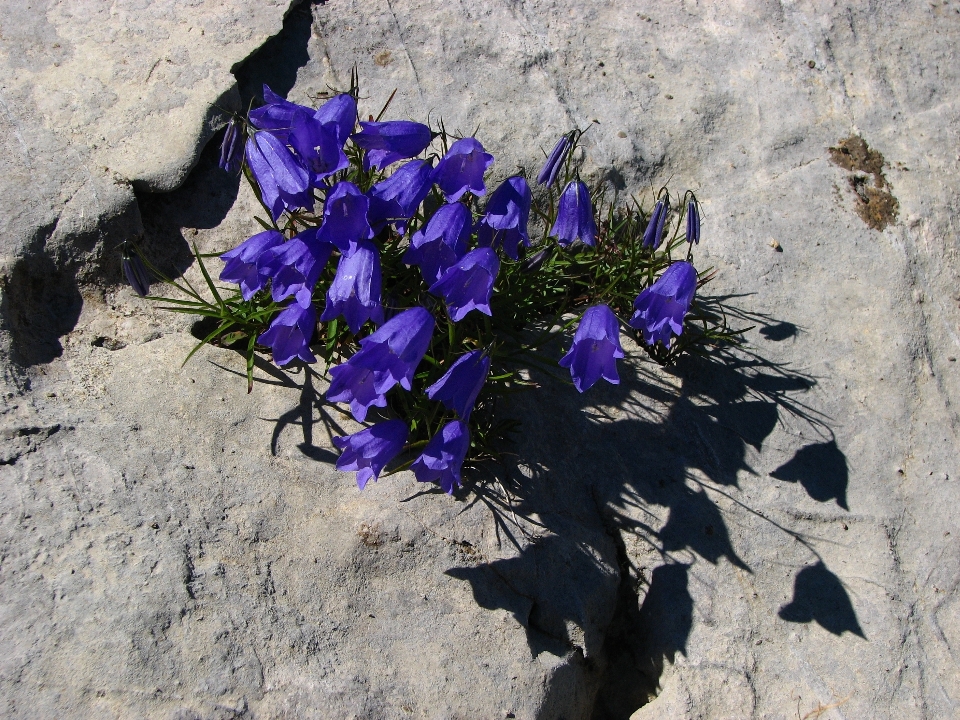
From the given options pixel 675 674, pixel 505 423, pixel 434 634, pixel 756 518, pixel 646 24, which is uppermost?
pixel 646 24

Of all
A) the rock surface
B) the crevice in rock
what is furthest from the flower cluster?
the crevice in rock

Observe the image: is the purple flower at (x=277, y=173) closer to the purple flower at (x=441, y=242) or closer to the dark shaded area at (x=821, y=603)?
the purple flower at (x=441, y=242)

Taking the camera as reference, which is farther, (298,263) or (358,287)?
(298,263)

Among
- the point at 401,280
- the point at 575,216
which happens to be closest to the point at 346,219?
the point at 401,280

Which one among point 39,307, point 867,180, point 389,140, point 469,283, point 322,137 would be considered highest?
point 322,137

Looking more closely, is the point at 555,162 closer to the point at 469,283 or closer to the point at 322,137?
the point at 469,283

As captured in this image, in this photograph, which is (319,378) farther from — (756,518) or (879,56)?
(879,56)

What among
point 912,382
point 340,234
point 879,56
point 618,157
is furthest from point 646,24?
point 340,234
